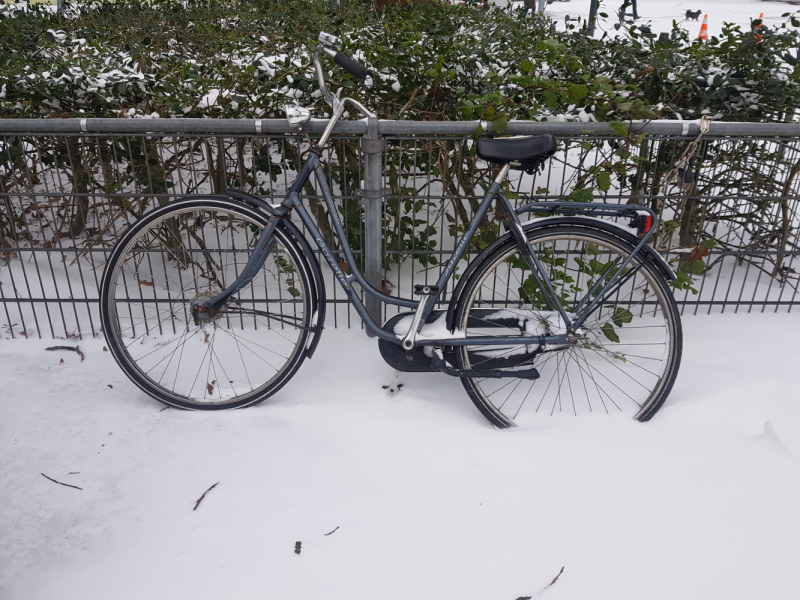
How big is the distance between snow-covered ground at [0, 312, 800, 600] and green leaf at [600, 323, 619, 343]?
340mm

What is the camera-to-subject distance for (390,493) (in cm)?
234

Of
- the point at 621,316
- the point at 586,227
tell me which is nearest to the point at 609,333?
the point at 621,316

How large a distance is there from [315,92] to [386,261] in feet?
3.14

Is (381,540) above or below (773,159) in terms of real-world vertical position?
below

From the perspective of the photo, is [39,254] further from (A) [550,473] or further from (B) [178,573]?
(A) [550,473]

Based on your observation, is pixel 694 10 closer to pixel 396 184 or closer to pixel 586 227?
pixel 396 184

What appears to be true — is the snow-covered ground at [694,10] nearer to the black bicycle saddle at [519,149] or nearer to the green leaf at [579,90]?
the green leaf at [579,90]

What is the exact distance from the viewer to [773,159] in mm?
3355

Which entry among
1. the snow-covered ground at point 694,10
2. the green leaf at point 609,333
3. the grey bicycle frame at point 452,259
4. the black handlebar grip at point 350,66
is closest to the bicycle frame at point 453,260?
the grey bicycle frame at point 452,259

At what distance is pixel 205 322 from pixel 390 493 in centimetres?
110

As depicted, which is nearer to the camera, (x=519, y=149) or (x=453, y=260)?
(x=519, y=149)

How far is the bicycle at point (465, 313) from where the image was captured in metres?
2.51

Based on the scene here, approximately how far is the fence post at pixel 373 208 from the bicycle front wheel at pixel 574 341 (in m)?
0.51

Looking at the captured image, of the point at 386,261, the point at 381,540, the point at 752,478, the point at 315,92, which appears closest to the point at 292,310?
the point at 386,261
